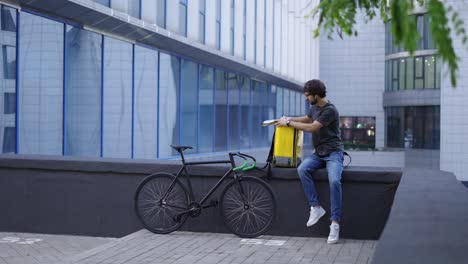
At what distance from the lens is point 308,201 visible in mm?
7781

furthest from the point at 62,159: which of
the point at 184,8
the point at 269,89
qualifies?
the point at 269,89

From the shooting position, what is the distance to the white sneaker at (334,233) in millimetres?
7340

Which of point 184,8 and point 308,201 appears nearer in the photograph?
point 308,201

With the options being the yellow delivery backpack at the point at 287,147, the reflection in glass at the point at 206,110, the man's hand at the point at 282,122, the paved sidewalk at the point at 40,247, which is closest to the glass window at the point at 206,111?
the reflection in glass at the point at 206,110

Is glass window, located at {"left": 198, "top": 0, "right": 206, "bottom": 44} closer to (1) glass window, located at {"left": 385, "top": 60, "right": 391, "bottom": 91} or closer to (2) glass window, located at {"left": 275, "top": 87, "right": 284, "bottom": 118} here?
(2) glass window, located at {"left": 275, "top": 87, "right": 284, "bottom": 118}

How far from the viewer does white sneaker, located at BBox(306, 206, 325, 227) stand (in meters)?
7.53

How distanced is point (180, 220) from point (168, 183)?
45cm

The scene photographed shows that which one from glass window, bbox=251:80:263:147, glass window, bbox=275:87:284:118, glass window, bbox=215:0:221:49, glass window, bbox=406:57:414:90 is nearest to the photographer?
glass window, bbox=215:0:221:49

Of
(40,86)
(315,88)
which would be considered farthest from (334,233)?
(40,86)

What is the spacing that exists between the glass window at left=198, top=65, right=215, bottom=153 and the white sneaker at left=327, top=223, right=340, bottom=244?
17619 mm

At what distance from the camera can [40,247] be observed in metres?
7.82

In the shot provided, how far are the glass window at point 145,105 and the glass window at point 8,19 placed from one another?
599 cm

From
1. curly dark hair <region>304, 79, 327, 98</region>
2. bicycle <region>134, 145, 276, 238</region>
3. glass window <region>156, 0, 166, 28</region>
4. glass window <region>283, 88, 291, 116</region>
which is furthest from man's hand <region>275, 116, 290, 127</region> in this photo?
glass window <region>283, 88, 291, 116</region>

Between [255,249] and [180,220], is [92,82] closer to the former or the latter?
[180,220]
